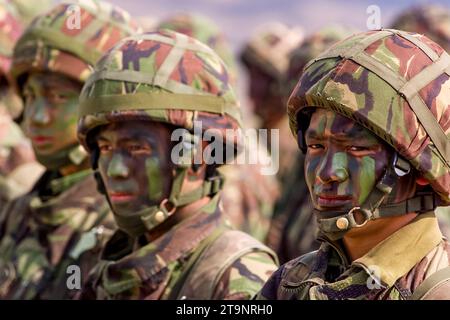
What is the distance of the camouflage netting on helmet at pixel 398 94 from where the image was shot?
4832 mm

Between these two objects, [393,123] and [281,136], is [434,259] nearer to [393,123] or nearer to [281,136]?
[393,123]

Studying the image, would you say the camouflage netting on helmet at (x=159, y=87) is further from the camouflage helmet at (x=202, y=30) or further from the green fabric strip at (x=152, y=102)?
the camouflage helmet at (x=202, y=30)

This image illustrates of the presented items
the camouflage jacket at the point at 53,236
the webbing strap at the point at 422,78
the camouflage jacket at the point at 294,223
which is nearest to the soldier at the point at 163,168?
the camouflage jacket at the point at 53,236

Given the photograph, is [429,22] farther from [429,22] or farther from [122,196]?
[122,196]

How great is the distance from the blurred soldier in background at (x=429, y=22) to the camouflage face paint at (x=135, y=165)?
19.0 ft

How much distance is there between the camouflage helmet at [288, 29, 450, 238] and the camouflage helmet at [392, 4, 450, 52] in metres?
6.67

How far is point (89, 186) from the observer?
25.8ft

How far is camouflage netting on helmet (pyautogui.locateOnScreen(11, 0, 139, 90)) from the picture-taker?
7.89 meters

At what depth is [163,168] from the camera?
6.24 metres

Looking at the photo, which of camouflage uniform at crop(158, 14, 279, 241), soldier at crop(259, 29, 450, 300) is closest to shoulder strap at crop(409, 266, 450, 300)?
soldier at crop(259, 29, 450, 300)

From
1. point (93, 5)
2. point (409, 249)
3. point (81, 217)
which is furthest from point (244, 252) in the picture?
point (93, 5)

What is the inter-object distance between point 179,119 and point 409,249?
6.03 ft

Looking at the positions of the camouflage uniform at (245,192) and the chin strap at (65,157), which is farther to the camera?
the camouflage uniform at (245,192)

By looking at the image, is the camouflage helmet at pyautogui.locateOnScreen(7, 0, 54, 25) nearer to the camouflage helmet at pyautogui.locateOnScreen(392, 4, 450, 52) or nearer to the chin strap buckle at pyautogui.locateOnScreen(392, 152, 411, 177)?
the camouflage helmet at pyautogui.locateOnScreen(392, 4, 450, 52)
